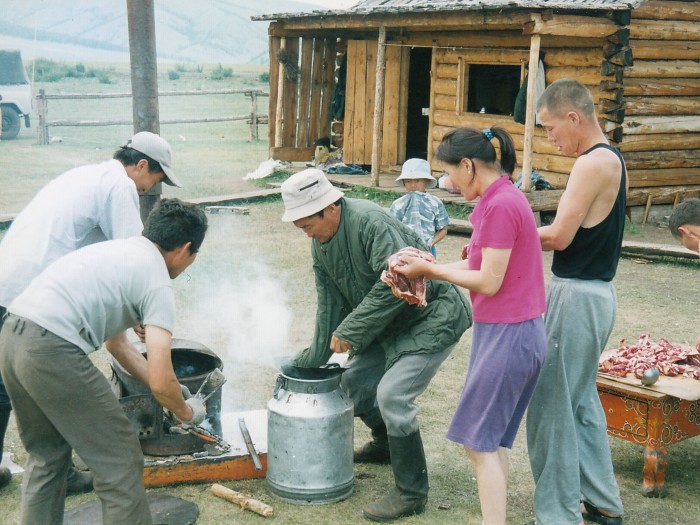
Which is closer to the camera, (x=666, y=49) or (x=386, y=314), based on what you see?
(x=386, y=314)

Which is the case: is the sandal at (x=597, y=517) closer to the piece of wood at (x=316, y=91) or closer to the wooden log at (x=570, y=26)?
the wooden log at (x=570, y=26)

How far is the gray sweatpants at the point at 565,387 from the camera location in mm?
3746

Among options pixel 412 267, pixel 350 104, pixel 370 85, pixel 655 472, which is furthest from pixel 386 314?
pixel 350 104

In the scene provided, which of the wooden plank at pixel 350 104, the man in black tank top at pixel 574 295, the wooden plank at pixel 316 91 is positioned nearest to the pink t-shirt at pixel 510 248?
the man in black tank top at pixel 574 295

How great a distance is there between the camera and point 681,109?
43.3 feet

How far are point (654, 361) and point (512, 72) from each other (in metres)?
13.1

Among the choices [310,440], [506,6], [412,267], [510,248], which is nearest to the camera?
[510,248]

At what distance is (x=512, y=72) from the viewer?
1695 centimetres

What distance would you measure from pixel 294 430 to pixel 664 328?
461 centimetres

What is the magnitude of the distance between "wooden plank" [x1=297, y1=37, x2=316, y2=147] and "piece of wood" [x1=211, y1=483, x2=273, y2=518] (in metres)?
13.2

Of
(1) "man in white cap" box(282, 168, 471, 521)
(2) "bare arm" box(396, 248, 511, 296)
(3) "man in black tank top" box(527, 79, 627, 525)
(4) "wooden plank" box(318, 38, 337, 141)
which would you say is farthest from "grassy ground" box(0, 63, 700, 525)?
(4) "wooden plank" box(318, 38, 337, 141)

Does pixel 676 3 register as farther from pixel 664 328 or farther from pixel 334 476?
pixel 334 476

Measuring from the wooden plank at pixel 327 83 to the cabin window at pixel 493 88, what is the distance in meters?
2.88

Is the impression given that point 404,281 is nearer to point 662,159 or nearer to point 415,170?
point 415,170
